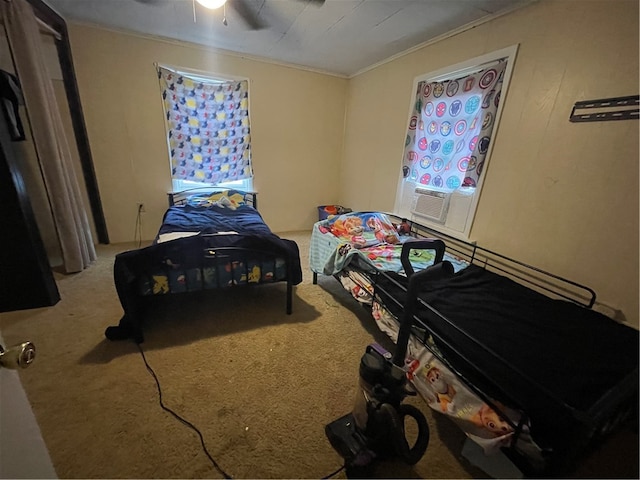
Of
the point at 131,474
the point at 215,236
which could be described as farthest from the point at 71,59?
the point at 131,474

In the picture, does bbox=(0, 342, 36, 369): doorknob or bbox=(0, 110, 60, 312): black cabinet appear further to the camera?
bbox=(0, 110, 60, 312): black cabinet

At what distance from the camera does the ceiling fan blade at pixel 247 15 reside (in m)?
2.12

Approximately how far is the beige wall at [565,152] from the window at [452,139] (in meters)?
0.08

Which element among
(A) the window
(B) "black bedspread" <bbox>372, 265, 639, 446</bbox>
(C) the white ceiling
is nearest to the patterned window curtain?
(C) the white ceiling

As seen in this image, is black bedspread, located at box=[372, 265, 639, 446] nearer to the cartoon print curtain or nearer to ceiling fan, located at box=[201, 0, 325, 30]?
the cartoon print curtain

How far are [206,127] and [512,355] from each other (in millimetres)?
3818

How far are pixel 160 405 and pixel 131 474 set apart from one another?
1.02ft

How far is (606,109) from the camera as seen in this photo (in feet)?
5.25

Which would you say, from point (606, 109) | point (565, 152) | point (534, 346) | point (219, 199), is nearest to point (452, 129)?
point (565, 152)

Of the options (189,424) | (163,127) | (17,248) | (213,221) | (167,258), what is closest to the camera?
(189,424)

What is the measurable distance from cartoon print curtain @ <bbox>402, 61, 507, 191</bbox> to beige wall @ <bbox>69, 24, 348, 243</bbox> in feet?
5.28

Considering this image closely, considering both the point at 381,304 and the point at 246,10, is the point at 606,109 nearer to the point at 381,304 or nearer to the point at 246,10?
the point at 381,304

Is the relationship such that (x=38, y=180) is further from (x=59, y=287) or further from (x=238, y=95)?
(x=238, y=95)

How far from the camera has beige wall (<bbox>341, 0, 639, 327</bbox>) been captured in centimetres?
156
